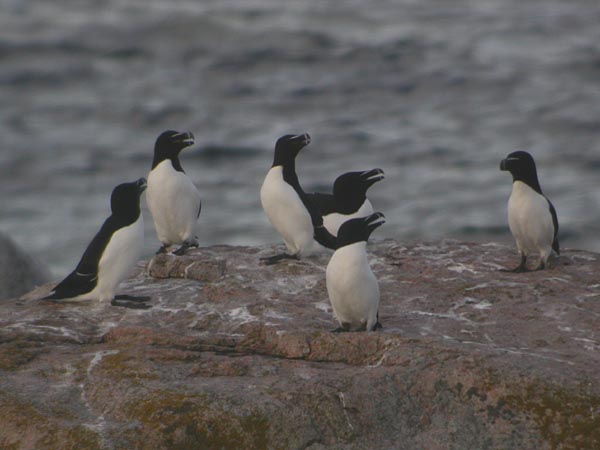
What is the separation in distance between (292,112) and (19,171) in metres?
6.26

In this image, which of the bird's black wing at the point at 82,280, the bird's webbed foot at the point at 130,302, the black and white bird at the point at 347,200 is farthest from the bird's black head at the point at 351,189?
the bird's black wing at the point at 82,280

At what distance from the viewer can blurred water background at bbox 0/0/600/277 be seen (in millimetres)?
23234

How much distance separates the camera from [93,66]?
32.0 m

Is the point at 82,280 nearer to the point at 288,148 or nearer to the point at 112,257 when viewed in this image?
the point at 112,257

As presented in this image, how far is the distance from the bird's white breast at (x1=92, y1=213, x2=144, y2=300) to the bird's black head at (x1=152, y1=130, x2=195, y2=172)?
1.41 meters

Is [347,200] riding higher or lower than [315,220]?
higher

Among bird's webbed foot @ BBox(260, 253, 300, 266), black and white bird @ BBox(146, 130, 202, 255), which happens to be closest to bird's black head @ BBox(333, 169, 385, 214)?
bird's webbed foot @ BBox(260, 253, 300, 266)

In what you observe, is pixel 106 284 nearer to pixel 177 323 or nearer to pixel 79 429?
pixel 177 323

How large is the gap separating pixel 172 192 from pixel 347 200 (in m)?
1.56

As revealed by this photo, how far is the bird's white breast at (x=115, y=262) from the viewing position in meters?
9.34

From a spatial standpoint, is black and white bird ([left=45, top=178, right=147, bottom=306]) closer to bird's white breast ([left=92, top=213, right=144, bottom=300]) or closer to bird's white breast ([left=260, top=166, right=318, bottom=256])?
bird's white breast ([left=92, top=213, right=144, bottom=300])

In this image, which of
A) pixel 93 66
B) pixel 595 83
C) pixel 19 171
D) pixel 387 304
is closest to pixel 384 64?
pixel 595 83

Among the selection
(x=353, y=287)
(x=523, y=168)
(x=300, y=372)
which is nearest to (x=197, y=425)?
(x=300, y=372)

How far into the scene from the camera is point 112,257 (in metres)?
9.34
